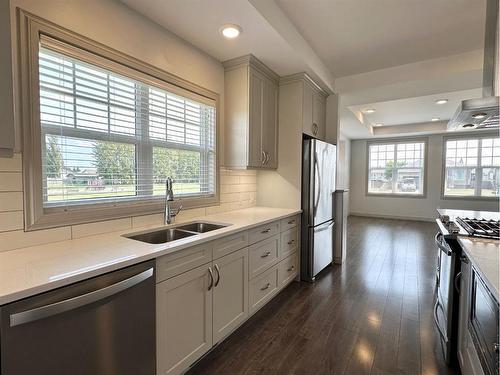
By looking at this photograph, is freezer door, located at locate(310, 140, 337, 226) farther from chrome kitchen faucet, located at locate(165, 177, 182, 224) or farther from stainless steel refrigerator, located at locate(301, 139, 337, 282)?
chrome kitchen faucet, located at locate(165, 177, 182, 224)

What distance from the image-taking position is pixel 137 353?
4.35ft

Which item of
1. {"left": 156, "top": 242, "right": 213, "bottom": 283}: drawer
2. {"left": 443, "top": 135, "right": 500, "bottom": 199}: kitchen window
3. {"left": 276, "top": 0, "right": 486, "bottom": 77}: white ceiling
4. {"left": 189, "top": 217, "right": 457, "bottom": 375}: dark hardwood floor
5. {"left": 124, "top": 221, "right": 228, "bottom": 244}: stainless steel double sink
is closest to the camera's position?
{"left": 156, "top": 242, "right": 213, "bottom": 283}: drawer

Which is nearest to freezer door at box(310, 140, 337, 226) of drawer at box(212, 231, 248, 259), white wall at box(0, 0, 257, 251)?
white wall at box(0, 0, 257, 251)

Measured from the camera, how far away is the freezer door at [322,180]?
314 cm

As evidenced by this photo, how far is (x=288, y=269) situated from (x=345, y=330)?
891 mm

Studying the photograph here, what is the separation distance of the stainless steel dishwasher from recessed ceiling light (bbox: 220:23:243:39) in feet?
6.20

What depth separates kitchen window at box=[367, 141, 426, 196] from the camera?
754 centimetres

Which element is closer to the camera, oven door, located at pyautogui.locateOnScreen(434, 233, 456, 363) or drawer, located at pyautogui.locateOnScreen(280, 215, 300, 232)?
oven door, located at pyautogui.locateOnScreen(434, 233, 456, 363)

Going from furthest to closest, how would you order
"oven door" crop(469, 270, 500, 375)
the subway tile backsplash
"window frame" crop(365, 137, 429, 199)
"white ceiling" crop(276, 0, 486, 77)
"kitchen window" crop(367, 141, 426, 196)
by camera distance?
"kitchen window" crop(367, 141, 426, 196)
"window frame" crop(365, 137, 429, 199)
"white ceiling" crop(276, 0, 486, 77)
the subway tile backsplash
"oven door" crop(469, 270, 500, 375)

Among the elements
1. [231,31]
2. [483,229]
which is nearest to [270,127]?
[231,31]

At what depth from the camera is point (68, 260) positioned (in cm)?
125

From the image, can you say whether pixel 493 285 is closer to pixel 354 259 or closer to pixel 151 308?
pixel 151 308

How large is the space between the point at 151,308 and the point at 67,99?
1.36 meters

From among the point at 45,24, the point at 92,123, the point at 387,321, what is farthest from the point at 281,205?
the point at 45,24
